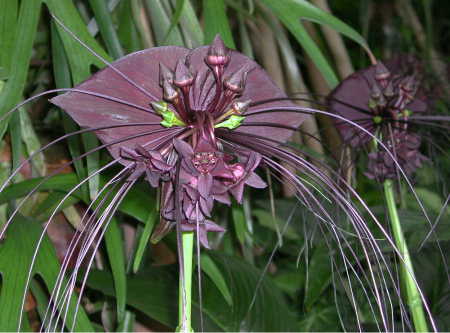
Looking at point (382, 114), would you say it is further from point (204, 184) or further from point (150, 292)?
point (150, 292)

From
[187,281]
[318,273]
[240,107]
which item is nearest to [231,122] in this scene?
[240,107]

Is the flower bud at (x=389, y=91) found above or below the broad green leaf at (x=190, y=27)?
below

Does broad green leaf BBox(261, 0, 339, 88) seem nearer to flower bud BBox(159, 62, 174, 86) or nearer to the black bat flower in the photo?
the black bat flower

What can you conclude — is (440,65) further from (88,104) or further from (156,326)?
(88,104)

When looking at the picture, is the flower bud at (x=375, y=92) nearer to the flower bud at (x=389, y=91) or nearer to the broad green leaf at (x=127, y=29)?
the flower bud at (x=389, y=91)

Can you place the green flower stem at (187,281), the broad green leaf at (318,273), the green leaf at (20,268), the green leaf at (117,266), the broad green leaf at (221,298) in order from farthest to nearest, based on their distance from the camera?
the broad green leaf at (318,273)
the broad green leaf at (221,298)
the green leaf at (117,266)
the green leaf at (20,268)
the green flower stem at (187,281)

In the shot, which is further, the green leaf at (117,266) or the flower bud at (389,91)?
the green leaf at (117,266)

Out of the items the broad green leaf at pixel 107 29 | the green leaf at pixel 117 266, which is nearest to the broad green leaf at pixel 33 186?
the green leaf at pixel 117 266

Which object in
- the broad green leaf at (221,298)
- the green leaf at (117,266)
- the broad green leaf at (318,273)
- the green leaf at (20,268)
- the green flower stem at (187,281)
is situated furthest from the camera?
the broad green leaf at (318,273)
